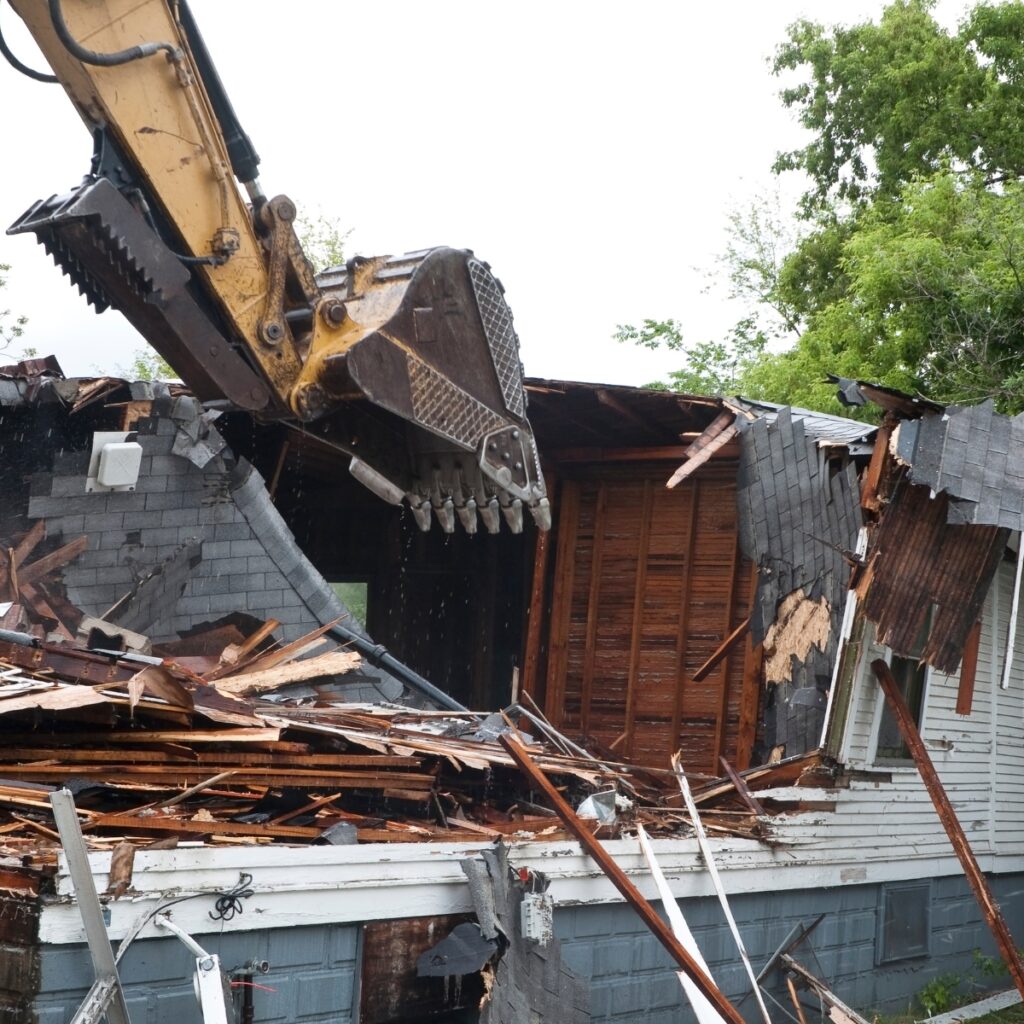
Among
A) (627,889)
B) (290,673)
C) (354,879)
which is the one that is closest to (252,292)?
(354,879)

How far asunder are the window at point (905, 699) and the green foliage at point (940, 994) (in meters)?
1.76

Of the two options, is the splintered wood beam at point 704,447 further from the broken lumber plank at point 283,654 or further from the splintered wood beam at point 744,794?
the broken lumber plank at point 283,654

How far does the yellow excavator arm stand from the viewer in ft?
16.6

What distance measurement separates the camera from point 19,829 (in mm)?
5430

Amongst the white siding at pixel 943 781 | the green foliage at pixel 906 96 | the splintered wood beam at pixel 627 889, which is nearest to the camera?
the splintered wood beam at pixel 627 889

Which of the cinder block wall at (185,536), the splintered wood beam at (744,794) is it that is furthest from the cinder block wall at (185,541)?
the splintered wood beam at (744,794)

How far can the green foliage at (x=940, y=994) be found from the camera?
9.86 metres

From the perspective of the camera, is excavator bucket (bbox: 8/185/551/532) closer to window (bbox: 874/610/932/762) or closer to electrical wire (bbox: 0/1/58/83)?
electrical wire (bbox: 0/1/58/83)

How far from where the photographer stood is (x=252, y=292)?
5527 millimetres

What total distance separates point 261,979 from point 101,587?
4888mm

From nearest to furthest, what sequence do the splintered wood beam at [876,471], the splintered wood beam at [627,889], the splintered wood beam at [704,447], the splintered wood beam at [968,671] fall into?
the splintered wood beam at [627,889], the splintered wood beam at [876,471], the splintered wood beam at [968,671], the splintered wood beam at [704,447]

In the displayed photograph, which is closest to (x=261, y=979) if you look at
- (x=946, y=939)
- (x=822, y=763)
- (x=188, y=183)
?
(x=188, y=183)

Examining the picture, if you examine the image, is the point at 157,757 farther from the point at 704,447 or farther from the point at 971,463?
the point at 971,463

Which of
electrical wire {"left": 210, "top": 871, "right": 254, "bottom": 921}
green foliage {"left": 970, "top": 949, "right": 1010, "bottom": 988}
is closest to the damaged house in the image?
electrical wire {"left": 210, "top": 871, "right": 254, "bottom": 921}
